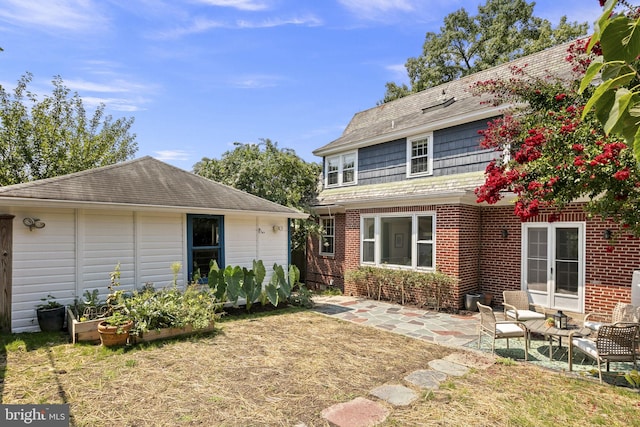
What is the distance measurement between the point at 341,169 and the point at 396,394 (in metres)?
10.8

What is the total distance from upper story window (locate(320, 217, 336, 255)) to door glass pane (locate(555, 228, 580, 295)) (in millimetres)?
7690

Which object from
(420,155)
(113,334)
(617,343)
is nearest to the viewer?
(617,343)

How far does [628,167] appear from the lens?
13.3 ft

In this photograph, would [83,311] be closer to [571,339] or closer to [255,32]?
[255,32]

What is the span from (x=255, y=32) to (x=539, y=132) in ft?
25.9

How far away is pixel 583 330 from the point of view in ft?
19.3

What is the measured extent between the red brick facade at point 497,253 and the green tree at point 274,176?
4.62 m

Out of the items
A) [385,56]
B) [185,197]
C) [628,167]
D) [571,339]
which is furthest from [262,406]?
[385,56]

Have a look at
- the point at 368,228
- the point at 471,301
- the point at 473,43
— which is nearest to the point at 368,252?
the point at 368,228

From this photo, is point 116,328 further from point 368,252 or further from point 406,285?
point 368,252

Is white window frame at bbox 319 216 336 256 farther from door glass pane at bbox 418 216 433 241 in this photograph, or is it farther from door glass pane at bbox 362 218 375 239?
door glass pane at bbox 418 216 433 241

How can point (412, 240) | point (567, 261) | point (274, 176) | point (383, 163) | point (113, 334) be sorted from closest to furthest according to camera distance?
point (113, 334)
point (567, 261)
point (412, 240)
point (383, 163)
point (274, 176)

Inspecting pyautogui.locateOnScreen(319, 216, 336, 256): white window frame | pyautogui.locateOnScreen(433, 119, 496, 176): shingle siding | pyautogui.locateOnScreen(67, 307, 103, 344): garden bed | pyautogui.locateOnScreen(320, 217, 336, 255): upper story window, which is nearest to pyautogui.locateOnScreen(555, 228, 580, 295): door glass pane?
pyautogui.locateOnScreen(433, 119, 496, 176): shingle siding

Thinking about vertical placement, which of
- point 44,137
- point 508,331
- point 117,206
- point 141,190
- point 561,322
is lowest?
point 508,331
